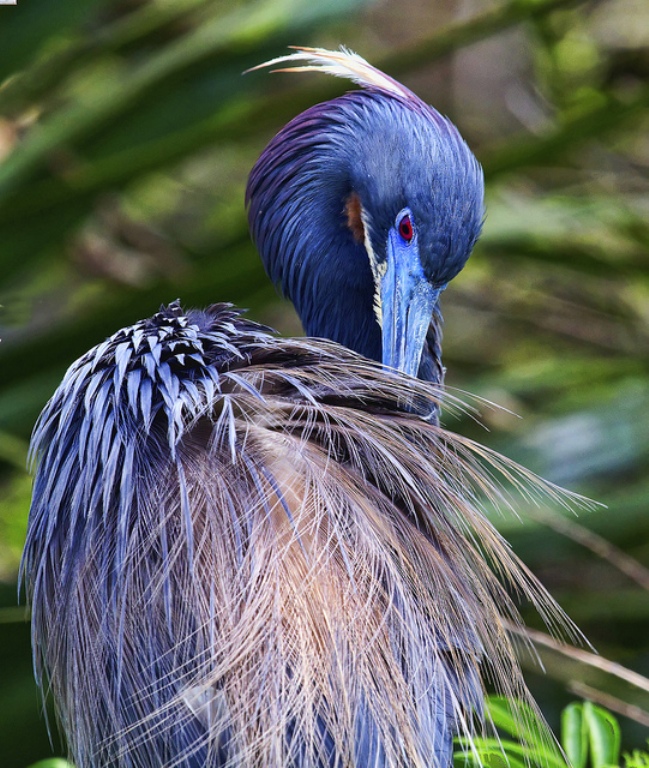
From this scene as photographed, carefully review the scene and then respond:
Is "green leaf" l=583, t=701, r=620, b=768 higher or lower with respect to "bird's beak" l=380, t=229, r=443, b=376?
lower

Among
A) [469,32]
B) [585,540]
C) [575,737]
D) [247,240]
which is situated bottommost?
[585,540]

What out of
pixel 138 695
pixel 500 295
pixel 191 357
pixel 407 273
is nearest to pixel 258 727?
pixel 138 695

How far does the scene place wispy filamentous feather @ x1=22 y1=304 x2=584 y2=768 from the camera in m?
1.47

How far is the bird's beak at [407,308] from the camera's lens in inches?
81.8

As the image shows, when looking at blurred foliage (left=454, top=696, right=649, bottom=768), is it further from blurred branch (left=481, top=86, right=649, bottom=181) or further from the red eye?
blurred branch (left=481, top=86, right=649, bottom=181)

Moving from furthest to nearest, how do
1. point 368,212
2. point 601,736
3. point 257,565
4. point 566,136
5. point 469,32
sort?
point 566,136 → point 469,32 → point 368,212 → point 601,736 → point 257,565

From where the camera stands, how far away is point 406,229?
211cm

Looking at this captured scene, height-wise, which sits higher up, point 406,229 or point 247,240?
point 406,229

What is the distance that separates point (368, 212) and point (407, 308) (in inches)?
10.2

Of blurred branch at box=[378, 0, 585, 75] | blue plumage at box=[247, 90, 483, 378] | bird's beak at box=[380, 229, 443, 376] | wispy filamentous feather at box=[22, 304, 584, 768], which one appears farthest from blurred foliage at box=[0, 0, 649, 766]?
wispy filamentous feather at box=[22, 304, 584, 768]

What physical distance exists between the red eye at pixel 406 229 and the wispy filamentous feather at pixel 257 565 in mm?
399

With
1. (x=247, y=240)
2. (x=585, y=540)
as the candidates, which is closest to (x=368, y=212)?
(x=585, y=540)

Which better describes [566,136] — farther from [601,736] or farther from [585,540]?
[601,736]

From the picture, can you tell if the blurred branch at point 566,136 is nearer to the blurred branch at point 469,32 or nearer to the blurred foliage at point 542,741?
the blurred branch at point 469,32
